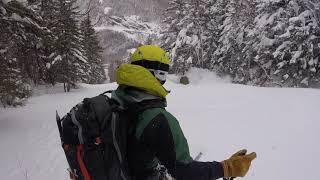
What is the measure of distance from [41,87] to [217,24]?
19.1 meters

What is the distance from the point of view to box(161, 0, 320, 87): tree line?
25500 mm

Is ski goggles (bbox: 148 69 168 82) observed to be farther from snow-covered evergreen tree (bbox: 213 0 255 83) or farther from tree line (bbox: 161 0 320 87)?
snow-covered evergreen tree (bbox: 213 0 255 83)

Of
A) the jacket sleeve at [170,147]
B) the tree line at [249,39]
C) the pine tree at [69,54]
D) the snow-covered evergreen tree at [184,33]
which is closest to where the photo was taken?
the jacket sleeve at [170,147]

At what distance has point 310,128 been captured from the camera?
10.9 m

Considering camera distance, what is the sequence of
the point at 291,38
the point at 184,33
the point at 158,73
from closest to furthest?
the point at 158,73
the point at 291,38
the point at 184,33

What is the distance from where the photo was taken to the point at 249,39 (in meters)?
34.2

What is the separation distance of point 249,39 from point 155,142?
32.7 metres

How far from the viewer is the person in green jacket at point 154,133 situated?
2752 mm

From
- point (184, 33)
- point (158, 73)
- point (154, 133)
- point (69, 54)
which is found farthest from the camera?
point (184, 33)

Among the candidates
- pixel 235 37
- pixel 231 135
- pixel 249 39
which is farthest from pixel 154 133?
pixel 235 37

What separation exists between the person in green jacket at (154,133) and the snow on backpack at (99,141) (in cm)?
9

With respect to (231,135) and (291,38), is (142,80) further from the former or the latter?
(291,38)

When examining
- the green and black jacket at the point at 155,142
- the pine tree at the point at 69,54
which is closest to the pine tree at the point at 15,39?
the green and black jacket at the point at 155,142

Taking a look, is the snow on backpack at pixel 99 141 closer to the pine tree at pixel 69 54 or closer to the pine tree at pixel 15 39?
the pine tree at pixel 15 39
